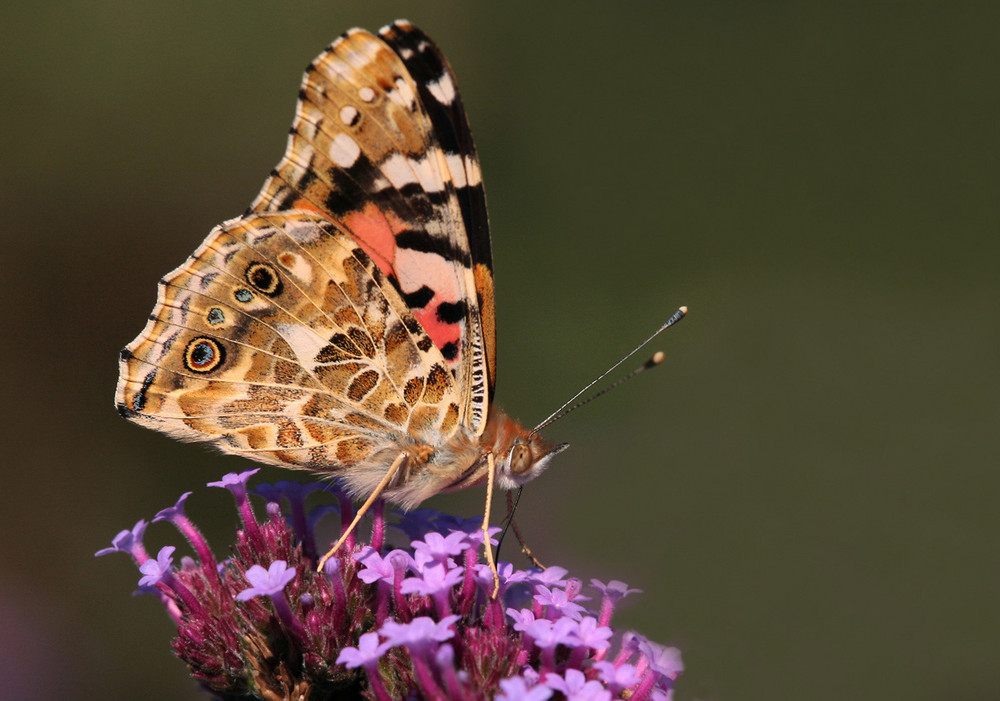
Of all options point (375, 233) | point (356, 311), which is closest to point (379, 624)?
point (356, 311)

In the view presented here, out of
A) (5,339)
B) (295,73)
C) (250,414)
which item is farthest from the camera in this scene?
(295,73)

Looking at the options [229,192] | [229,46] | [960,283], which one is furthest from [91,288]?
[960,283]

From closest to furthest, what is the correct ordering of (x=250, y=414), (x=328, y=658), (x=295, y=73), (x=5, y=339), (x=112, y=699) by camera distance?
(x=328, y=658)
(x=250, y=414)
(x=112, y=699)
(x=5, y=339)
(x=295, y=73)

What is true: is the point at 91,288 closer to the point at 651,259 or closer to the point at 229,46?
the point at 229,46

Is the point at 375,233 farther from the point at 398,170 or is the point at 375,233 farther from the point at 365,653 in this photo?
the point at 365,653

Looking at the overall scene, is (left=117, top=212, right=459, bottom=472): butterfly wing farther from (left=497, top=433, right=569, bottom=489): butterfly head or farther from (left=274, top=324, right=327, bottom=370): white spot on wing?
(left=497, top=433, right=569, bottom=489): butterfly head

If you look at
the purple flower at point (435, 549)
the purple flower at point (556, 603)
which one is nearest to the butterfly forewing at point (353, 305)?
the purple flower at point (435, 549)
